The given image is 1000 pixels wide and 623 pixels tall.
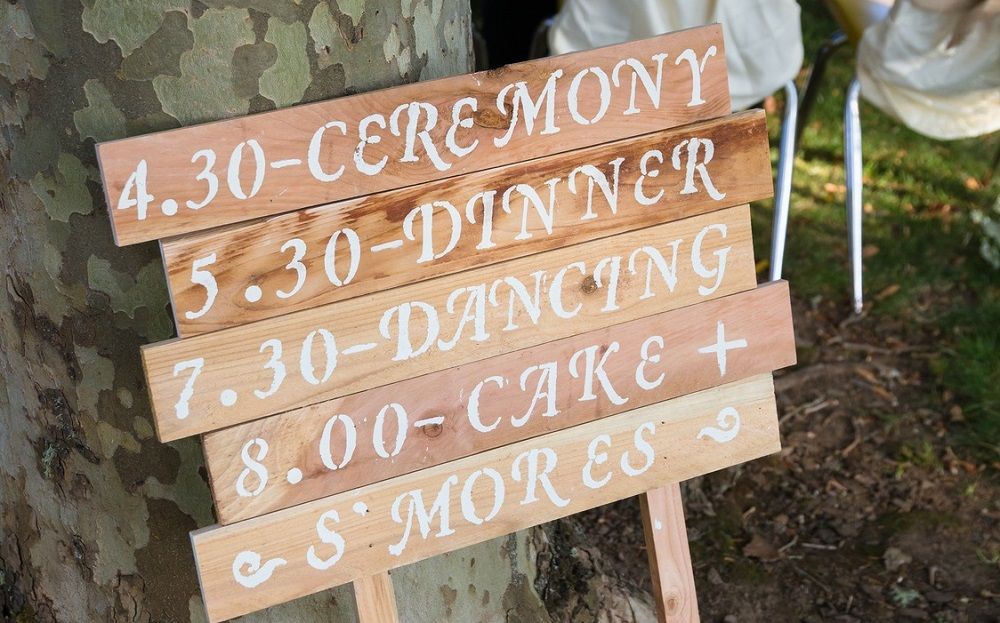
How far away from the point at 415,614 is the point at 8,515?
0.66 meters

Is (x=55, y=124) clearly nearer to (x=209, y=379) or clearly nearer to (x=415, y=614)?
(x=209, y=379)

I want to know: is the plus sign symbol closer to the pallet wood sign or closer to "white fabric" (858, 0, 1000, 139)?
the pallet wood sign

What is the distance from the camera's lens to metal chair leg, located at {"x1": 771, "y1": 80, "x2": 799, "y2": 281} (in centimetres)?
264

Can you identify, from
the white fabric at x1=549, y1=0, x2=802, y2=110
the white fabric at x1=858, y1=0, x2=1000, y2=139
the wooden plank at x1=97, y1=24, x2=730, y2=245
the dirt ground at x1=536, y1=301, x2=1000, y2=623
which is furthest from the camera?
the white fabric at x1=858, y1=0, x2=1000, y2=139

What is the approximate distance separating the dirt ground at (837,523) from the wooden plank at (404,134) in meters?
0.84

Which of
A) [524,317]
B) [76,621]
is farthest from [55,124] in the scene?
[76,621]

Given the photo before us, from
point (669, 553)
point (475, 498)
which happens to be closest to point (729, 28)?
point (669, 553)

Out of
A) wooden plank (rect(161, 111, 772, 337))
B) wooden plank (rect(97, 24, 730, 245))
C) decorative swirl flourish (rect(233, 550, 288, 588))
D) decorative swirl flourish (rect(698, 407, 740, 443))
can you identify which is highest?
wooden plank (rect(97, 24, 730, 245))

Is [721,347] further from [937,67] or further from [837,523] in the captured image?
[937,67]

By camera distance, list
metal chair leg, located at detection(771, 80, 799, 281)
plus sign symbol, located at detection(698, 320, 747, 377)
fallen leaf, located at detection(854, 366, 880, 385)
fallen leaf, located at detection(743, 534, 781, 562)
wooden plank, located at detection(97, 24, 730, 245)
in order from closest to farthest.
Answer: wooden plank, located at detection(97, 24, 730, 245) → plus sign symbol, located at detection(698, 320, 747, 377) → fallen leaf, located at detection(743, 534, 781, 562) → metal chair leg, located at detection(771, 80, 799, 281) → fallen leaf, located at detection(854, 366, 880, 385)

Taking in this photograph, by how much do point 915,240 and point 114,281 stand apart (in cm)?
282

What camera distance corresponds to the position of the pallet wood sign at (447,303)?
114 cm

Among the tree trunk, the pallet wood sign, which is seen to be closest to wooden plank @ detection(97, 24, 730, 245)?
the pallet wood sign

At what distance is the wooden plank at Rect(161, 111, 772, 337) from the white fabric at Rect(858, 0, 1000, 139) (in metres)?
1.43
